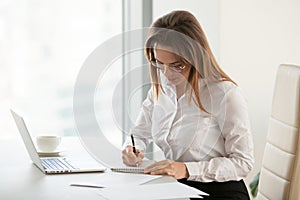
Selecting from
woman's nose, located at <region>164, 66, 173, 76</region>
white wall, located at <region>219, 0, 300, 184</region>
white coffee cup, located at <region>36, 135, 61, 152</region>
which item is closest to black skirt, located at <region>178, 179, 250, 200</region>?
woman's nose, located at <region>164, 66, 173, 76</region>

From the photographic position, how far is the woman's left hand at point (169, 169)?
1993 millimetres

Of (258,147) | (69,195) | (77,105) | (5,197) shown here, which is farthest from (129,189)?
(258,147)

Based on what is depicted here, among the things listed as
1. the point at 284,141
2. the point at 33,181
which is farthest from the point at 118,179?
the point at 284,141

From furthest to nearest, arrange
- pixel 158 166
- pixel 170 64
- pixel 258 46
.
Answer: pixel 258 46, pixel 170 64, pixel 158 166

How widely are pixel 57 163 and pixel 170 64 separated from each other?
1.69 feet

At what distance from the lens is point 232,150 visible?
2113 mm

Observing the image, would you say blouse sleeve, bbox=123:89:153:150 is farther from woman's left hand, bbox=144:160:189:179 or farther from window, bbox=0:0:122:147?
window, bbox=0:0:122:147

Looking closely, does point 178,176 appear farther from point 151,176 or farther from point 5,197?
point 5,197

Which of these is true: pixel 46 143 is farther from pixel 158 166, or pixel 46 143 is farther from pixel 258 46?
pixel 258 46

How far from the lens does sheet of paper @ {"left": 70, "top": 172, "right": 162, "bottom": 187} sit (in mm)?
1863

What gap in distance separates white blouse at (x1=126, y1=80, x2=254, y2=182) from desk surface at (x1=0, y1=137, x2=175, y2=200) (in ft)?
0.78

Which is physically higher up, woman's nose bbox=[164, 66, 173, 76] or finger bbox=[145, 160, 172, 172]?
woman's nose bbox=[164, 66, 173, 76]

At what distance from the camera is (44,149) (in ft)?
7.77

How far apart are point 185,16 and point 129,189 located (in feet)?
2.21
